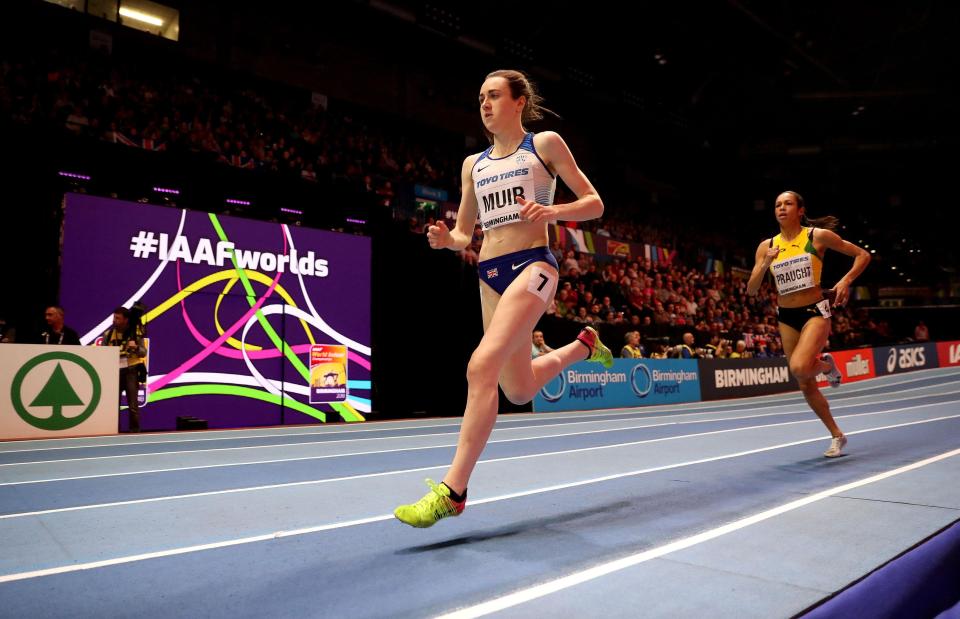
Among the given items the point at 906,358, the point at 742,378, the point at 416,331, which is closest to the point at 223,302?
the point at 416,331

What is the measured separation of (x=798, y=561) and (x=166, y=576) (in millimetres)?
2219

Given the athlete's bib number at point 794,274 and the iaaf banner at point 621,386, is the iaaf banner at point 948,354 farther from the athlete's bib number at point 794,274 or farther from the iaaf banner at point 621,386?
the athlete's bib number at point 794,274

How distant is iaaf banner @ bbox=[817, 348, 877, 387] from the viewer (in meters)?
17.5

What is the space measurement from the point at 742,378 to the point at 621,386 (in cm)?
477

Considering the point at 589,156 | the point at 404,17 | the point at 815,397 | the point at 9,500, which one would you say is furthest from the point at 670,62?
the point at 9,500

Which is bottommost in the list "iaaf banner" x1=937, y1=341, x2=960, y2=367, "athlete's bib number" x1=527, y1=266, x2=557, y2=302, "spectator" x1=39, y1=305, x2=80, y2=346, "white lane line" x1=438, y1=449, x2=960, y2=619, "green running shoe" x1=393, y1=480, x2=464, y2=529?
"white lane line" x1=438, y1=449, x2=960, y2=619

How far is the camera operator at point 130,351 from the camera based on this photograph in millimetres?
8430

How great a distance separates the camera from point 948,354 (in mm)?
20984

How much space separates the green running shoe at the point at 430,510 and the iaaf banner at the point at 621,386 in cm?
943

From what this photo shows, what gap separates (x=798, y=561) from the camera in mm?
2221

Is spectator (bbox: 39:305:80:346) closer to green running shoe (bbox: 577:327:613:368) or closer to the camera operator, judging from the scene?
the camera operator

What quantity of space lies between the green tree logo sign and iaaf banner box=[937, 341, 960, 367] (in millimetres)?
23942

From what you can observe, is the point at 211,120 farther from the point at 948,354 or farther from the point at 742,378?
the point at 948,354

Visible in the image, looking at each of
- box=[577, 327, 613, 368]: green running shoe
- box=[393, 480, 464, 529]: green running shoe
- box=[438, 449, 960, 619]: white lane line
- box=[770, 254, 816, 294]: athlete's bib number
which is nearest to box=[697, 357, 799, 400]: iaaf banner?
box=[770, 254, 816, 294]: athlete's bib number
